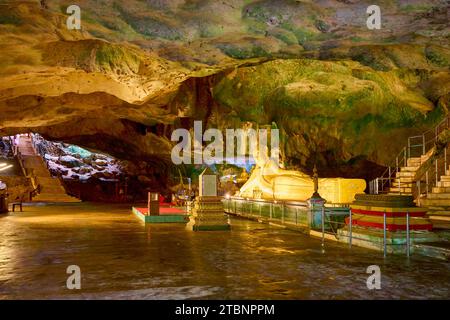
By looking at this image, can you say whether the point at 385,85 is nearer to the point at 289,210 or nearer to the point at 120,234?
the point at 289,210

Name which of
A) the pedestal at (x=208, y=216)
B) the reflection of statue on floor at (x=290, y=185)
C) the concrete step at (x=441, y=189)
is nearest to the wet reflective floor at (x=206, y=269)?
the pedestal at (x=208, y=216)

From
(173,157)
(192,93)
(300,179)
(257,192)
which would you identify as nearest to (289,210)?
(300,179)

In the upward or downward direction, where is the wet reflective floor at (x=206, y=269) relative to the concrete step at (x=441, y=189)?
downward

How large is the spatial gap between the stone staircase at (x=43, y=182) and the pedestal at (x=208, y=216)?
20.6 m

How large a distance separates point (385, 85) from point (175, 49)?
11.2 m

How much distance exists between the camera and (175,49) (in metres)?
11.8

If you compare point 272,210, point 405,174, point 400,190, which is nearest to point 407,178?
point 405,174

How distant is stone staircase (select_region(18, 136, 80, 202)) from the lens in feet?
102

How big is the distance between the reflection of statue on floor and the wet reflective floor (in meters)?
6.22

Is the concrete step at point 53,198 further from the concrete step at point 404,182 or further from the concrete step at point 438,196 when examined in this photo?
the concrete step at point 438,196

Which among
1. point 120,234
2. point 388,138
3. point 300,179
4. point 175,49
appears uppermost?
point 175,49

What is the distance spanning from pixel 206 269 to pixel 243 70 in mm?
15155

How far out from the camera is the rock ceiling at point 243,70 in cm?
1010

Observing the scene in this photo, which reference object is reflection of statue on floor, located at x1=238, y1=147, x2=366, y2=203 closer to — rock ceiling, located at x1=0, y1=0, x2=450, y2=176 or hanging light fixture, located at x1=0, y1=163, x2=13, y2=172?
rock ceiling, located at x1=0, y1=0, x2=450, y2=176
